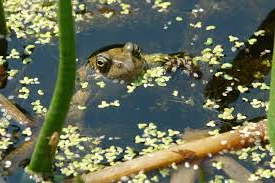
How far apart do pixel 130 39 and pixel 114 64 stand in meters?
0.32

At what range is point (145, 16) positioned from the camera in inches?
153

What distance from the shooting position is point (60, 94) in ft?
6.98

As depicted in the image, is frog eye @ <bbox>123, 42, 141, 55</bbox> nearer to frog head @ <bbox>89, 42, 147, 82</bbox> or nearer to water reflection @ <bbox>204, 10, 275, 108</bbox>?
frog head @ <bbox>89, 42, 147, 82</bbox>

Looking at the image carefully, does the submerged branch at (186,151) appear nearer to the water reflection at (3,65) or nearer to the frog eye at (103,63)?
the frog eye at (103,63)

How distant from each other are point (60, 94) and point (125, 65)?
1.34 m

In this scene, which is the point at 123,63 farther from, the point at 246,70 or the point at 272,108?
the point at 272,108

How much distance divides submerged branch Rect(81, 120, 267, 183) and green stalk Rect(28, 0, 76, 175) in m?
0.29

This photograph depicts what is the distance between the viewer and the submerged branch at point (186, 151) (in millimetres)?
2756

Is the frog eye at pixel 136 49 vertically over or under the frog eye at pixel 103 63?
over

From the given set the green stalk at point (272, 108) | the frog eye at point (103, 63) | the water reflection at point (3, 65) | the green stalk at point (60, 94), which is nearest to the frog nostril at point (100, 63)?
the frog eye at point (103, 63)

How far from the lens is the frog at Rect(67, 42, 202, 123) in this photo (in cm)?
344

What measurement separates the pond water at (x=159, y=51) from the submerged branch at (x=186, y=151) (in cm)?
13

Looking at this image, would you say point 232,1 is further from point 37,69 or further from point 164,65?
point 37,69

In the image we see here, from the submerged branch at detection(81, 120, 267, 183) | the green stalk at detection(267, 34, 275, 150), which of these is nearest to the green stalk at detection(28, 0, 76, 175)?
the submerged branch at detection(81, 120, 267, 183)
